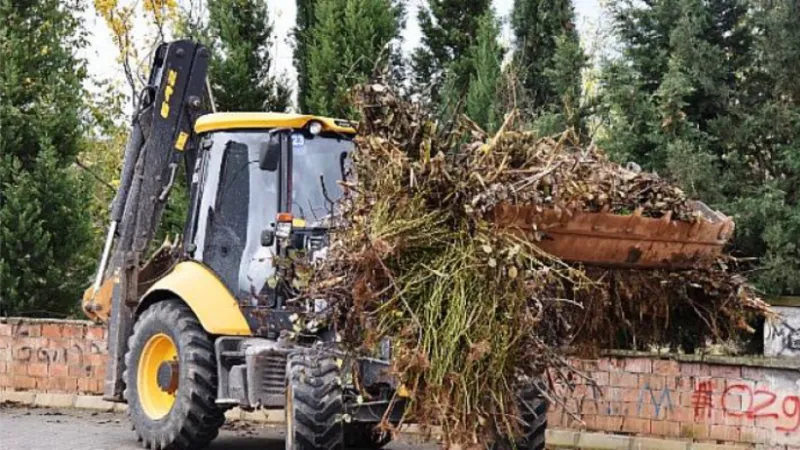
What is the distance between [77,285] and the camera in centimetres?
1864

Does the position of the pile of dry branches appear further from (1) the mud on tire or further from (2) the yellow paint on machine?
(2) the yellow paint on machine

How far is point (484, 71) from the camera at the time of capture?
18469mm

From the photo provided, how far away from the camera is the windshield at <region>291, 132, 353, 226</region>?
9.89 meters

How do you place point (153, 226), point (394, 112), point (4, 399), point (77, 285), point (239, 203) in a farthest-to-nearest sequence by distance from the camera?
point (77, 285), point (4, 399), point (153, 226), point (239, 203), point (394, 112)

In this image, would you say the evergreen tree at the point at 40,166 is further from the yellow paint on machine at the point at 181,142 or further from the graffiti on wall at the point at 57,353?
the yellow paint on machine at the point at 181,142

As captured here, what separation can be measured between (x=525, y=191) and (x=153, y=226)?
5.70 meters

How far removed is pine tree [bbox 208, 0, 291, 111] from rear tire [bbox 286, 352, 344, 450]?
11.5 metres

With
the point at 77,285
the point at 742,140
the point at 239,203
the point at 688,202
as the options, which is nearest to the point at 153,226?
the point at 239,203

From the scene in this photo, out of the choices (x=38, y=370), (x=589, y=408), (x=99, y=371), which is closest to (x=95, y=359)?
(x=99, y=371)

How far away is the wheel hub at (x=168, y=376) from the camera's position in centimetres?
1028

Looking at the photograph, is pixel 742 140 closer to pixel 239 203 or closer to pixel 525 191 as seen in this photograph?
pixel 239 203

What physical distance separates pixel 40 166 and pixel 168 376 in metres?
8.82

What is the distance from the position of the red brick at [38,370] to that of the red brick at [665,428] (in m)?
7.90

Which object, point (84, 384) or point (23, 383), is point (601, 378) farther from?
point (23, 383)
